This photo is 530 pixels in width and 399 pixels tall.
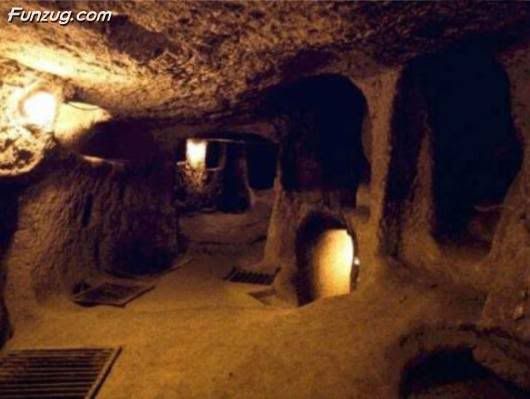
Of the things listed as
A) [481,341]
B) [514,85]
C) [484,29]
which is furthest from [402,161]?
[481,341]

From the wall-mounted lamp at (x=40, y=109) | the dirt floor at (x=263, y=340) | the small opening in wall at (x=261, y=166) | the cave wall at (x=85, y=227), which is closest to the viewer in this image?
the dirt floor at (x=263, y=340)

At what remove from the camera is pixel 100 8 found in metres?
2.91

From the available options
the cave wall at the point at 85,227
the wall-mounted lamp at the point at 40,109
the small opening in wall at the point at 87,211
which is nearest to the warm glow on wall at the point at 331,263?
the cave wall at the point at 85,227

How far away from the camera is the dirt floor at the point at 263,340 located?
3.20 m

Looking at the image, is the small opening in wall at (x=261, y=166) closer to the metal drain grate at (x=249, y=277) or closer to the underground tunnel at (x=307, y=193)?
the underground tunnel at (x=307, y=193)

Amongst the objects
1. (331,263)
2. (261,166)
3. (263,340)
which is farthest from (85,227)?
(261,166)

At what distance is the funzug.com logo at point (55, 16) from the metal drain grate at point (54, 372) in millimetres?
2905

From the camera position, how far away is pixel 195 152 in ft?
49.3

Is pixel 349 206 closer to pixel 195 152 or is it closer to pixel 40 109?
pixel 40 109

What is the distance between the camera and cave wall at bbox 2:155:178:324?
4992 millimetres

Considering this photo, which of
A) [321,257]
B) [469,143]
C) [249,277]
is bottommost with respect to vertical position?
[249,277]

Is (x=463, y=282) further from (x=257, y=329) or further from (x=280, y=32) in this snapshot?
(x=280, y=32)

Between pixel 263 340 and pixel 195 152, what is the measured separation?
11.8m

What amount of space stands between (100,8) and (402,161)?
3.53 m
